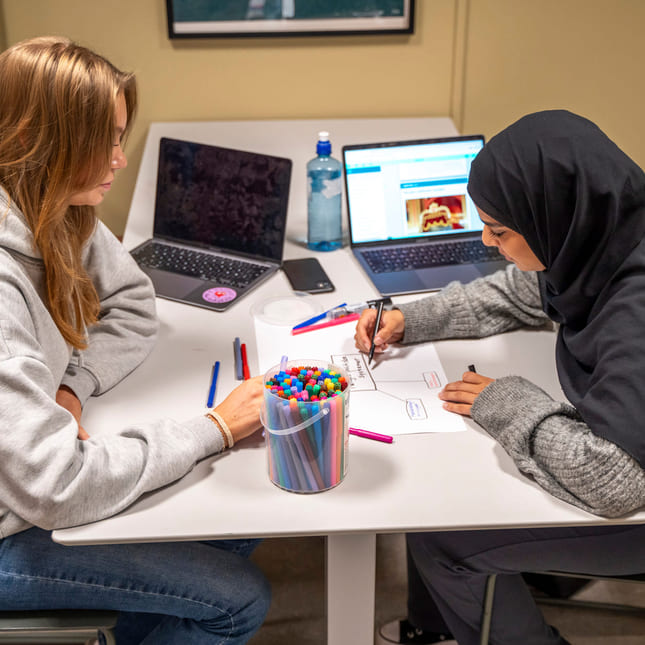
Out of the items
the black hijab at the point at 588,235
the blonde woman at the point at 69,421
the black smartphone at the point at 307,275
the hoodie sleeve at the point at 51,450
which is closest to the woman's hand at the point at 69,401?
the blonde woman at the point at 69,421

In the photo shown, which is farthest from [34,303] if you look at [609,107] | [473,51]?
[609,107]

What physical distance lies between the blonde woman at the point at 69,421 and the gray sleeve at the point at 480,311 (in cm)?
39

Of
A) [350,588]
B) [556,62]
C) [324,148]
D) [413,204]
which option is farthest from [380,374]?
[556,62]

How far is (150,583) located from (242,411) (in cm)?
28

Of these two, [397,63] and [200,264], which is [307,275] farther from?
[397,63]

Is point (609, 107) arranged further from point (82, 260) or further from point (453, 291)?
point (82, 260)

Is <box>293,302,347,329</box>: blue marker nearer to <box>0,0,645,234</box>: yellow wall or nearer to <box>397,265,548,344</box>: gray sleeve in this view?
<box>397,265,548,344</box>: gray sleeve

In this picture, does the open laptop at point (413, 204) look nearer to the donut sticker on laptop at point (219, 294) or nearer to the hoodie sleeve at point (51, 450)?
the donut sticker on laptop at point (219, 294)

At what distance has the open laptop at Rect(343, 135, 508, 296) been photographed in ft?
5.55

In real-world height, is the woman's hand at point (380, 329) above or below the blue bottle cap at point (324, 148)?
below

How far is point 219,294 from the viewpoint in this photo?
1.52 meters

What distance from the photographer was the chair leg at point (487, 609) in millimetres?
1199

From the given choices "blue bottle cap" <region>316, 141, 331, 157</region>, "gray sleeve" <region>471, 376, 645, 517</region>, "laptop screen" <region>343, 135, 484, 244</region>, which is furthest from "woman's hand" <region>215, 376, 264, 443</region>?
"blue bottle cap" <region>316, 141, 331, 157</region>

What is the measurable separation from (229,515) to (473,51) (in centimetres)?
173
